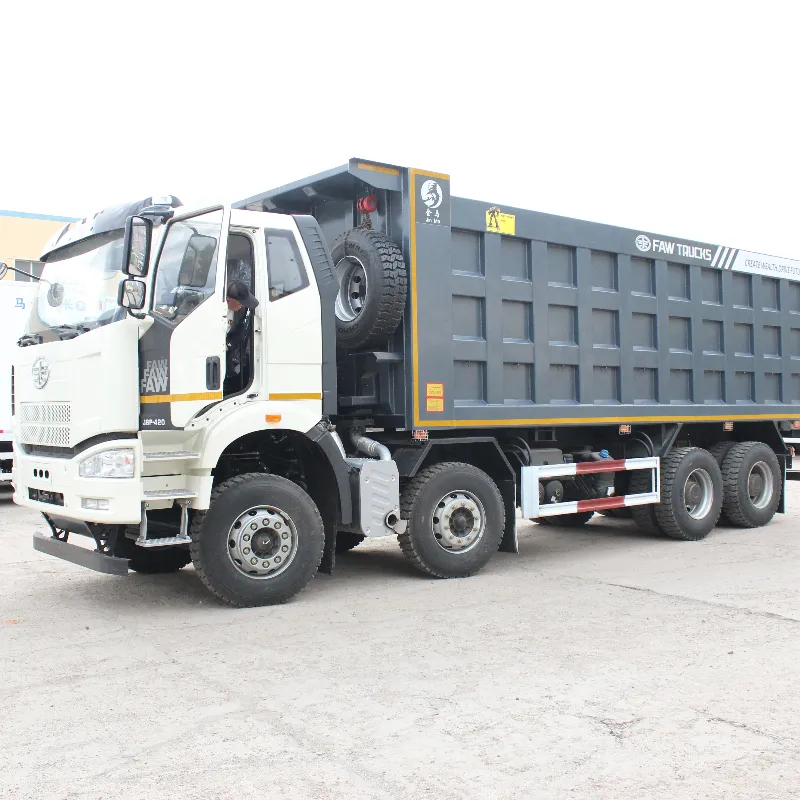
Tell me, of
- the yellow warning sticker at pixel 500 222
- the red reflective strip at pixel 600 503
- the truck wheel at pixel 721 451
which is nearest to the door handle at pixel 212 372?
the yellow warning sticker at pixel 500 222

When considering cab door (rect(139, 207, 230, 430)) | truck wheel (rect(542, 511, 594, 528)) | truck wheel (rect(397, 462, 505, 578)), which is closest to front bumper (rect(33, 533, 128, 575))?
cab door (rect(139, 207, 230, 430))

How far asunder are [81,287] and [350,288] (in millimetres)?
2249

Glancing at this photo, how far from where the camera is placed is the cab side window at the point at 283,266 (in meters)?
6.83

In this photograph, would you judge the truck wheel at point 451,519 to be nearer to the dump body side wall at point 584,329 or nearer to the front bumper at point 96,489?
the dump body side wall at point 584,329

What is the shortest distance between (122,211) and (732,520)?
790 centimetres

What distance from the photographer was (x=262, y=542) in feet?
21.7

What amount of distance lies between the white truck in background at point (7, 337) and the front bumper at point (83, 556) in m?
6.76

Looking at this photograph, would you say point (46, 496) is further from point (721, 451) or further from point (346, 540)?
point (721, 451)

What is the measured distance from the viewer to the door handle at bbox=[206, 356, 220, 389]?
20.9 feet

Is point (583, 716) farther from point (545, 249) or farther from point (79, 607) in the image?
point (545, 249)

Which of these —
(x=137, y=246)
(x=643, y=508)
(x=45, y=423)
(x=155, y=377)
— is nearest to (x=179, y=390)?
(x=155, y=377)

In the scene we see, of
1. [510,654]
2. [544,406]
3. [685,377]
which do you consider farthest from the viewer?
[685,377]

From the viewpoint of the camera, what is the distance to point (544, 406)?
338 inches

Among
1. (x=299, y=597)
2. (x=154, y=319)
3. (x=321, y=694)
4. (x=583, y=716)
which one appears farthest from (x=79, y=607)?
(x=583, y=716)
